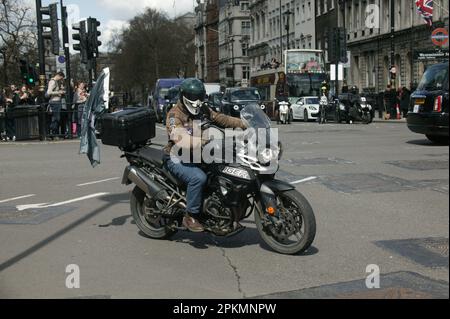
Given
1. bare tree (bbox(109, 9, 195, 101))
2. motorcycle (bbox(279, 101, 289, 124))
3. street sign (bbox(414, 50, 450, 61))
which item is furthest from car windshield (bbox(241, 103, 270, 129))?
bare tree (bbox(109, 9, 195, 101))

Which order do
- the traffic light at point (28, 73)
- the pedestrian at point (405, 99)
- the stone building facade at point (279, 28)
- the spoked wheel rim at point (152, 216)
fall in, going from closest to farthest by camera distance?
the spoked wheel rim at point (152, 216) < the traffic light at point (28, 73) < the pedestrian at point (405, 99) < the stone building facade at point (279, 28)

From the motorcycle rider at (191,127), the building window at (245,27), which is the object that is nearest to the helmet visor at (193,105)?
the motorcycle rider at (191,127)

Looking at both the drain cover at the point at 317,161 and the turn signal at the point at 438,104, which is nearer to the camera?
the drain cover at the point at 317,161

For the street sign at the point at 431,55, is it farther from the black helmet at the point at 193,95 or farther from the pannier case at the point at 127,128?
the black helmet at the point at 193,95

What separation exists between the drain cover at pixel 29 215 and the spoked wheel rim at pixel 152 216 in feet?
5.45

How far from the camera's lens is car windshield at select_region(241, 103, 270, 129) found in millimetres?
5843

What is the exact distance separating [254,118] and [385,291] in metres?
2.01

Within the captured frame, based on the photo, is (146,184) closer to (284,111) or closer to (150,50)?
(284,111)

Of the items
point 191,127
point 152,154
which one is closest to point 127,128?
point 152,154

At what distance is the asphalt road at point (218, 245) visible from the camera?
504 centimetres

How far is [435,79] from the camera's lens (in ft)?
52.1

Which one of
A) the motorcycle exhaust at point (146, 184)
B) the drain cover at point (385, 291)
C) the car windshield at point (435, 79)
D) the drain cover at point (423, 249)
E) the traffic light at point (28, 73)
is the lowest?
the drain cover at point (423, 249)

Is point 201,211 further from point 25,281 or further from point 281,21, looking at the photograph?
point 281,21

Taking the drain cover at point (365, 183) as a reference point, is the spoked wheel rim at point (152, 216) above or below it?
above
